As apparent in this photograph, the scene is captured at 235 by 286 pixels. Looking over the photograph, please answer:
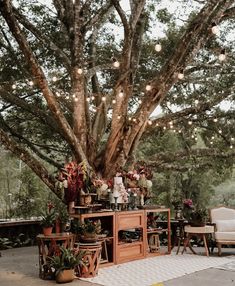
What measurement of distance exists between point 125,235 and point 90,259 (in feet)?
5.57

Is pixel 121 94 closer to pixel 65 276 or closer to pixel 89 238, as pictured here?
pixel 89 238

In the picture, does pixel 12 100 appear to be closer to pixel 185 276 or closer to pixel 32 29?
pixel 32 29

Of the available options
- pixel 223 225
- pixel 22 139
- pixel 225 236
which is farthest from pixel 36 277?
pixel 22 139

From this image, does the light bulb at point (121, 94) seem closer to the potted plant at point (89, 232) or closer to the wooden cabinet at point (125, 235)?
the wooden cabinet at point (125, 235)

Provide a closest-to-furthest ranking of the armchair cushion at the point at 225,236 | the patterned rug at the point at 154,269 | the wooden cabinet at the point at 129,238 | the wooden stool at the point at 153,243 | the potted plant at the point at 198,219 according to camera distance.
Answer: the patterned rug at the point at 154,269
the wooden cabinet at the point at 129,238
the armchair cushion at the point at 225,236
the potted plant at the point at 198,219
the wooden stool at the point at 153,243

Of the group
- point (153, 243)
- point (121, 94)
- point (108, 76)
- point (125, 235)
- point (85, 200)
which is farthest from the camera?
point (108, 76)

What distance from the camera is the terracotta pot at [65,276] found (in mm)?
4762

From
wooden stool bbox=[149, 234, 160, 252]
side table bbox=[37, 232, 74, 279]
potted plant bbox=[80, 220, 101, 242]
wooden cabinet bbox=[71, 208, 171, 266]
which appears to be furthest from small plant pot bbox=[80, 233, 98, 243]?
wooden stool bbox=[149, 234, 160, 252]

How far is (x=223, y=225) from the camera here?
273 inches

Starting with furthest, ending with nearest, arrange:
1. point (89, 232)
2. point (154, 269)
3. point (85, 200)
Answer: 1. point (85, 200)
2. point (154, 269)
3. point (89, 232)

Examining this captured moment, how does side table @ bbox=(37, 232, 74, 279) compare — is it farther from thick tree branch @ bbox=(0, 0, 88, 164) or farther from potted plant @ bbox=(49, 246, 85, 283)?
thick tree branch @ bbox=(0, 0, 88, 164)

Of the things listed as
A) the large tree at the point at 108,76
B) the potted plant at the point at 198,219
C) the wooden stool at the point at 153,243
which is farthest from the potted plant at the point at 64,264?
the potted plant at the point at 198,219

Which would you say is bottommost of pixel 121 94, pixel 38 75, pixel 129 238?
pixel 129 238

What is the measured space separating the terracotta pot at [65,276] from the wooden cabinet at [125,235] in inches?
36.7
